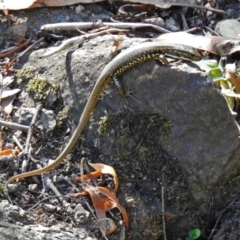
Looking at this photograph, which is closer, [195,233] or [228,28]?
[195,233]

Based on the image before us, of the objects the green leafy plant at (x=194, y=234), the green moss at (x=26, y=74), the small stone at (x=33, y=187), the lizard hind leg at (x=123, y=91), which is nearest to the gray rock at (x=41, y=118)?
the green moss at (x=26, y=74)

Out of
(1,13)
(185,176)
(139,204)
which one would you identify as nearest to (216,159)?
(185,176)

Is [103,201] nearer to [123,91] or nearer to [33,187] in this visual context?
[33,187]

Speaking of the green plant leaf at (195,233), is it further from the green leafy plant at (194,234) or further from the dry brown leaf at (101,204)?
the dry brown leaf at (101,204)

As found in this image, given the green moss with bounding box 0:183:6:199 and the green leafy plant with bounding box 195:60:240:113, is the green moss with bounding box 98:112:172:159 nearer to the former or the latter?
the green leafy plant with bounding box 195:60:240:113

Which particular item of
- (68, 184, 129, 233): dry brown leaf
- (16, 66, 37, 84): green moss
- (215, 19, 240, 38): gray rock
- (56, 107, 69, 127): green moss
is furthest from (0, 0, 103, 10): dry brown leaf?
(68, 184, 129, 233): dry brown leaf

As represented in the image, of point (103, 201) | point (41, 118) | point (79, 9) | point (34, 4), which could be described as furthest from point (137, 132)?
point (34, 4)
